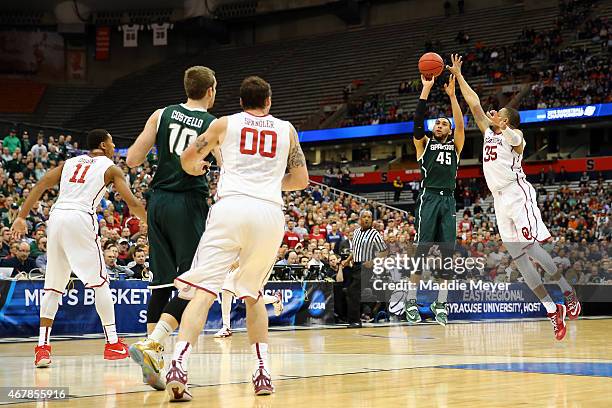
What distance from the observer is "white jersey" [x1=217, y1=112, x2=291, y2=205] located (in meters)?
5.49

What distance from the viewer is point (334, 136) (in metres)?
39.6

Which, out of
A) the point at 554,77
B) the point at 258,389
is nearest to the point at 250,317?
the point at 258,389

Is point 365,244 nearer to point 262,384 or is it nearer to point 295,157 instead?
point 295,157

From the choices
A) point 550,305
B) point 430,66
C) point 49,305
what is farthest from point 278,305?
point 49,305

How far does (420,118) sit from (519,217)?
176 cm

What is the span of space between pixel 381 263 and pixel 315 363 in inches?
294

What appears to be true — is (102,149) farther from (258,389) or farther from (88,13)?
(88,13)

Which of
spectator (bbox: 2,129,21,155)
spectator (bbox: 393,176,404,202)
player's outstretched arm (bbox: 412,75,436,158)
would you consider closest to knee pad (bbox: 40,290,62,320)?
player's outstretched arm (bbox: 412,75,436,158)

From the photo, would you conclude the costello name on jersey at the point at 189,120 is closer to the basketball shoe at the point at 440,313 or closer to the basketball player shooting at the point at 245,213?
the basketball player shooting at the point at 245,213

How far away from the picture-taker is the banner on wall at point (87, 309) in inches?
457

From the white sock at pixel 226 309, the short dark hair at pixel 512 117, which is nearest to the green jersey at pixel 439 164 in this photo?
the short dark hair at pixel 512 117

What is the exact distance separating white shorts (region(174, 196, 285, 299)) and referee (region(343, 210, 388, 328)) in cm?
849

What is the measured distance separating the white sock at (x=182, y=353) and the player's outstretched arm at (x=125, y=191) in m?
1.58

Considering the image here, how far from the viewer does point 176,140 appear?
630 cm
